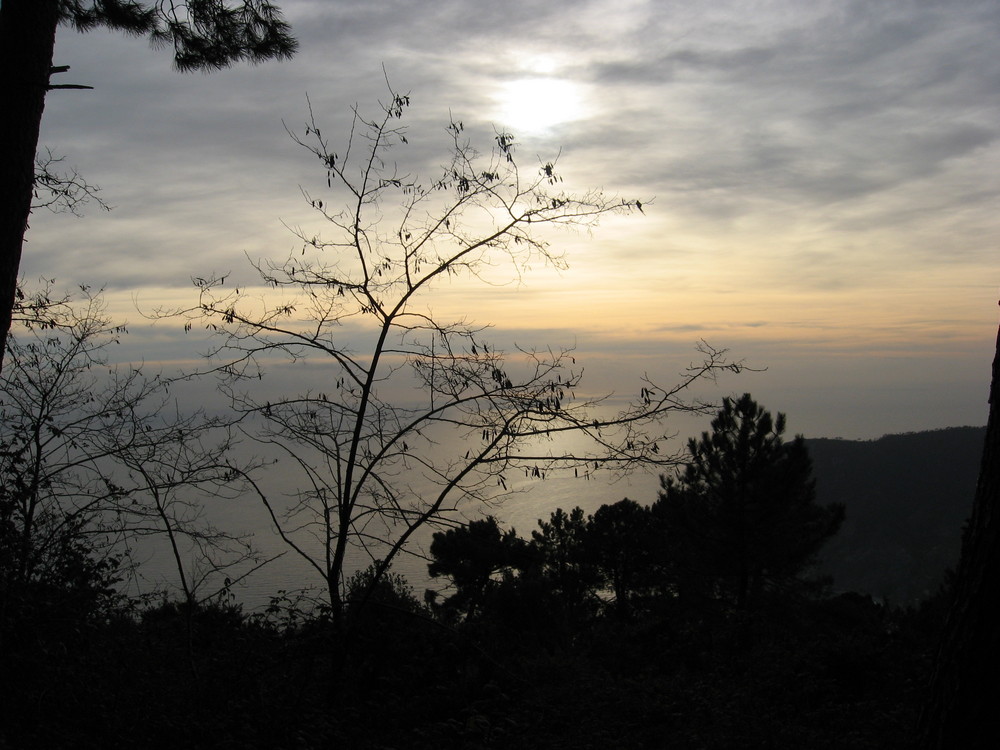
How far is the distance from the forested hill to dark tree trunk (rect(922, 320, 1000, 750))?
56.6 meters

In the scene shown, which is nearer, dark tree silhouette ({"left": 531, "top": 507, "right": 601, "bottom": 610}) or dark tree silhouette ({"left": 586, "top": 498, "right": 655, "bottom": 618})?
dark tree silhouette ({"left": 531, "top": 507, "right": 601, "bottom": 610})

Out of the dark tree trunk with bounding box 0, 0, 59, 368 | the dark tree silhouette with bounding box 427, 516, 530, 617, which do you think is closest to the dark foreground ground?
the dark tree silhouette with bounding box 427, 516, 530, 617

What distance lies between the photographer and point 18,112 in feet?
13.2

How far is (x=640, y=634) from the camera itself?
1206 cm

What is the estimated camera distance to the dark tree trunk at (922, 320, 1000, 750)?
2.47 metres

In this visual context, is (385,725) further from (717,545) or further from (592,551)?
(592,551)

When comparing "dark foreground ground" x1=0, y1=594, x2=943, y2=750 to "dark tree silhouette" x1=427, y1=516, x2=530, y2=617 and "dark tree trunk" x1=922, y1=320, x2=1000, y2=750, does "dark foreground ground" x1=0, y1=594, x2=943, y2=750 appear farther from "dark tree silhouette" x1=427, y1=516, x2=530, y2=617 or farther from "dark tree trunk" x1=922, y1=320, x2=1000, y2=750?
"dark tree trunk" x1=922, y1=320, x2=1000, y2=750

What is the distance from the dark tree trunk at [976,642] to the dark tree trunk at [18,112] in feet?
15.6

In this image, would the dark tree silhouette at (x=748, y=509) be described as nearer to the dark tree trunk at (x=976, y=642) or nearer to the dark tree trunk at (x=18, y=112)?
the dark tree trunk at (x=976, y=642)

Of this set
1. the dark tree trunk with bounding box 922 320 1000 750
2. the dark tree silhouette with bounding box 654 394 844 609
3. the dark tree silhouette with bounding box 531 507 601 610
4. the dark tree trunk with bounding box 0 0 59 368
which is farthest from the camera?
the dark tree silhouette with bounding box 531 507 601 610

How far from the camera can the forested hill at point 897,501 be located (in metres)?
55.0

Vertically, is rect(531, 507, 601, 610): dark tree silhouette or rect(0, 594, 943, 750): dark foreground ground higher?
rect(0, 594, 943, 750): dark foreground ground

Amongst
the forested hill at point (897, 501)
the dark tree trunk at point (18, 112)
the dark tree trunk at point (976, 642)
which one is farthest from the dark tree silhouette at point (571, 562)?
the forested hill at point (897, 501)

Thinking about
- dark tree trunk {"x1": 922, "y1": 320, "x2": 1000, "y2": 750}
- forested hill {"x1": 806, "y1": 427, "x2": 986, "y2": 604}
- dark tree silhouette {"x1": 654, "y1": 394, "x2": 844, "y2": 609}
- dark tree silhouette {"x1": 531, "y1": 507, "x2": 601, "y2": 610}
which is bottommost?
forested hill {"x1": 806, "y1": 427, "x2": 986, "y2": 604}
